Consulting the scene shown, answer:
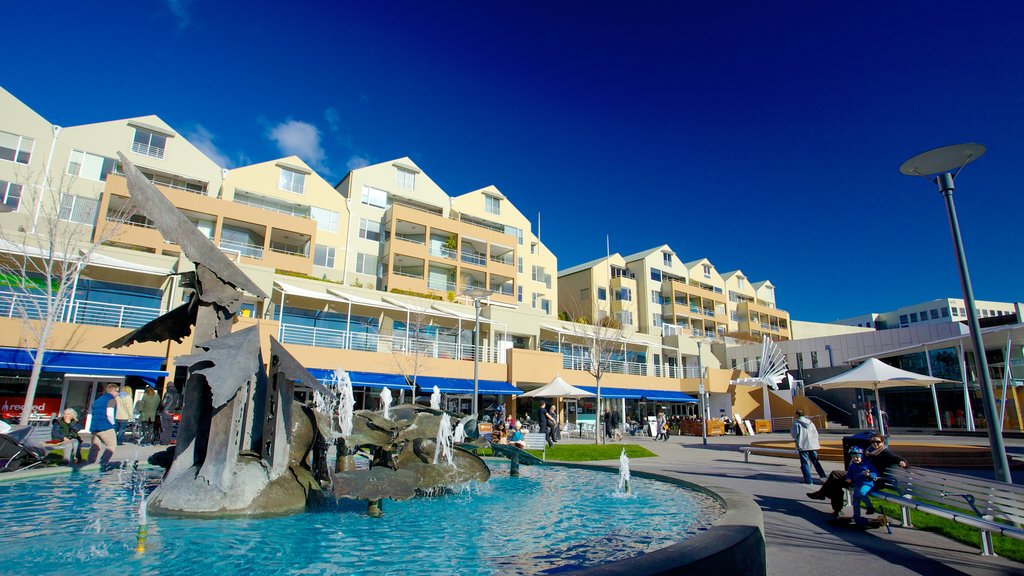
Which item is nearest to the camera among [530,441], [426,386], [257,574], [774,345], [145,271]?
[257,574]

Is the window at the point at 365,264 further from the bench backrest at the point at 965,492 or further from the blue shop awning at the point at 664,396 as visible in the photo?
the bench backrest at the point at 965,492

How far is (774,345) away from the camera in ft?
159

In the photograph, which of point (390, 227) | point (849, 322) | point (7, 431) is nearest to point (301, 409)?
point (7, 431)

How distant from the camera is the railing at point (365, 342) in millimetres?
28109

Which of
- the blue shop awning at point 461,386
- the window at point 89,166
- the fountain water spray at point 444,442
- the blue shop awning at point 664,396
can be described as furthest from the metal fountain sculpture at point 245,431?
the blue shop awning at point 664,396

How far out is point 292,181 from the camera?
3816 centimetres

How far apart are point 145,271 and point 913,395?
48.8m

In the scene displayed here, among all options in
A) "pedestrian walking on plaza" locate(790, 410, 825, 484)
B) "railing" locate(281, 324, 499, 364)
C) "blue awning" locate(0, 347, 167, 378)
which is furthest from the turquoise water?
"railing" locate(281, 324, 499, 364)

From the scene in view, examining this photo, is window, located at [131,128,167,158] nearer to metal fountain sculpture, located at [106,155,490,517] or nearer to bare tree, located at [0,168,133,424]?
bare tree, located at [0,168,133,424]

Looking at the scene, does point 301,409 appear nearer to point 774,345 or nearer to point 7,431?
point 7,431

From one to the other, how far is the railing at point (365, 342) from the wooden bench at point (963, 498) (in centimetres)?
2254

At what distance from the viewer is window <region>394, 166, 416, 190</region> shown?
43.7 metres

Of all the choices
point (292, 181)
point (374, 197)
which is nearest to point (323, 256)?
point (292, 181)

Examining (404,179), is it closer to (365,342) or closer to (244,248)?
(244,248)
